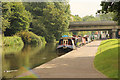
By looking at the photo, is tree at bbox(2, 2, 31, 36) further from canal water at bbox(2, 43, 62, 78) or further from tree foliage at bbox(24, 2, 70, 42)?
canal water at bbox(2, 43, 62, 78)

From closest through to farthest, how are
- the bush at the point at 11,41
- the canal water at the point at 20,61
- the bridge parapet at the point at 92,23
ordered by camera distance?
1. the canal water at the point at 20,61
2. the bush at the point at 11,41
3. the bridge parapet at the point at 92,23

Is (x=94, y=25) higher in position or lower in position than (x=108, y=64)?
higher

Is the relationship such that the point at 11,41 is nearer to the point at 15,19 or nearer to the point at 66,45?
the point at 15,19

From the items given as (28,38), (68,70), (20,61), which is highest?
(28,38)

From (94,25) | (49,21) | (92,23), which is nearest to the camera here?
(49,21)

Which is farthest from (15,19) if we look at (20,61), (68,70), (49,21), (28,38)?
(68,70)

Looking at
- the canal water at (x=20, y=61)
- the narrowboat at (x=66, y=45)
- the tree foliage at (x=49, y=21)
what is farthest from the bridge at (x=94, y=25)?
the canal water at (x=20, y=61)

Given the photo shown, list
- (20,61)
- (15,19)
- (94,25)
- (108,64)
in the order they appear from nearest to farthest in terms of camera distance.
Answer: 1. (108,64)
2. (20,61)
3. (15,19)
4. (94,25)

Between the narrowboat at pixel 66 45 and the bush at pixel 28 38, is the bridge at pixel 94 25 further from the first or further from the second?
the narrowboat at pixel 66 45

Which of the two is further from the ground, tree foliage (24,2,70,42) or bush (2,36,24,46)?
tree foliage (24,2,70,42)

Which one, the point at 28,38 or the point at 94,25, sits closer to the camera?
the point at 28,38

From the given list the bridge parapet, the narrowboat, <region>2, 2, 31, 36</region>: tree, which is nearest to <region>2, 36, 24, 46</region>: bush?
<region>2, 2, 31, 36</region>: tree

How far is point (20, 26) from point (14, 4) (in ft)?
22.7

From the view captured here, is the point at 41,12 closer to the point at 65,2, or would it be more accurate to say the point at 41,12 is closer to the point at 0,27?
the point at 65,2
